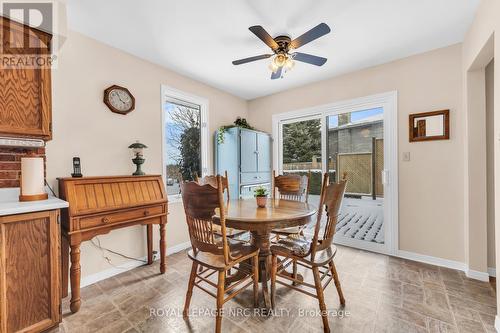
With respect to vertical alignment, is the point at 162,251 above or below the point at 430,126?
below

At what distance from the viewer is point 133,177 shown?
2.41 metres

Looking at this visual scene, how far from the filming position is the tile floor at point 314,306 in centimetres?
167

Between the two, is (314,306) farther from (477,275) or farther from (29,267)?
(29,267)

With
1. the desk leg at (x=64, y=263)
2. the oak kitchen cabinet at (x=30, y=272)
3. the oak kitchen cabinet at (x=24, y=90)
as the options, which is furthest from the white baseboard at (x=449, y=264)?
the oak kitchen cabinet at (x=24, y=90)

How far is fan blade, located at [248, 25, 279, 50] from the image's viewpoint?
178 cm

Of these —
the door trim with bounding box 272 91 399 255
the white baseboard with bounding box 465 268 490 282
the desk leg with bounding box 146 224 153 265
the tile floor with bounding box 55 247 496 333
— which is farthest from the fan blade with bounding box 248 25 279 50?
the white baseboard with bounding box 465 268 490 282

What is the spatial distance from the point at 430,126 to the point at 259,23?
A: 2.35 m

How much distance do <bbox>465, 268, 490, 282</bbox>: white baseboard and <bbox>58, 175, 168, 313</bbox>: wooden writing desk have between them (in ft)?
11.0

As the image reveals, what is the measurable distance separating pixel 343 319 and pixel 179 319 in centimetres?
130

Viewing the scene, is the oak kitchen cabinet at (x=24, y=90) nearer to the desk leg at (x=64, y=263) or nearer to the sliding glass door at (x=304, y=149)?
the desk leg at (x=64, y=263)

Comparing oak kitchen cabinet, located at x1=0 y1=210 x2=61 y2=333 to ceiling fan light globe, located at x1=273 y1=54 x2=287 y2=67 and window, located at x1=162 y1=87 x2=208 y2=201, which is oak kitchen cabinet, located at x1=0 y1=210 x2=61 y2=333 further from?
ceiling fan light globe, located at x1=273 y1=54 x2=287 y2=67

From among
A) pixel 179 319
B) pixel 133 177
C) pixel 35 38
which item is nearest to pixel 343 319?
pixel 179 319

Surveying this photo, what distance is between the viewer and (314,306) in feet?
6.22

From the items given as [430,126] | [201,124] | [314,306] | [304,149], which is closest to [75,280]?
[314,306]
